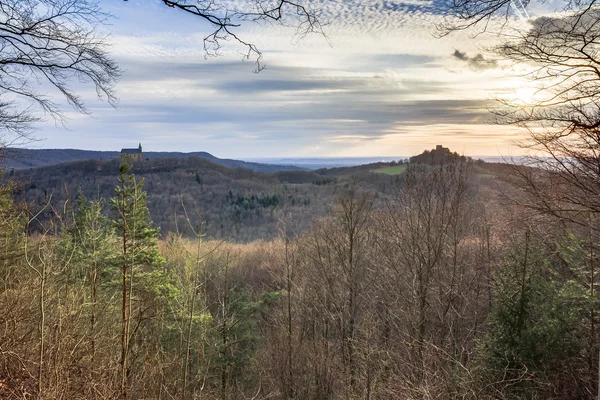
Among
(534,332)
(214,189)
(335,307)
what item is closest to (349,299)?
(335,307)

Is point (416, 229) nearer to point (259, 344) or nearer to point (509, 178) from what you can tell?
point (509, 178)

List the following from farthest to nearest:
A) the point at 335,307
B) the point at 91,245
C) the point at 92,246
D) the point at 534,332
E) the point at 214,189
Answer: the point at 214,189
the point at 335,307
the point at 92,246
the point at 91,245
the point at 534,332

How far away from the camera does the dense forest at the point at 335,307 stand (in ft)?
23.0

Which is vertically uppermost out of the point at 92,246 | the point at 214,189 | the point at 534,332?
the point at 92,246

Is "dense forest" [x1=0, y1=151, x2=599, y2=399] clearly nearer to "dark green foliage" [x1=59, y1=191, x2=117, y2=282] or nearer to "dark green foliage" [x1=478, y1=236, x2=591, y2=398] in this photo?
"dark green foliage" [x1=478, y1=236, x2=591, y2=398]

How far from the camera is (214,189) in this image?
382 ft

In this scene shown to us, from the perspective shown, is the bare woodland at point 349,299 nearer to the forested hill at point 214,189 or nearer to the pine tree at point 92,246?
the pine tree at point 92,246

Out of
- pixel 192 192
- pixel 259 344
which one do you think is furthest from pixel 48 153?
pixel 259 344

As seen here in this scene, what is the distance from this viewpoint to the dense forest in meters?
7.02

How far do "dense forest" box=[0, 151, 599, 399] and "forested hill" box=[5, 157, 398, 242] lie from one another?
167 feet

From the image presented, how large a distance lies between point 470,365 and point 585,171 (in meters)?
6.50

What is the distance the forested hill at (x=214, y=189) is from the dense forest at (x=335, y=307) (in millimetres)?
51014

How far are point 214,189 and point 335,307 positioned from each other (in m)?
102

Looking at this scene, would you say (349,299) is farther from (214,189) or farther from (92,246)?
(214,189)
